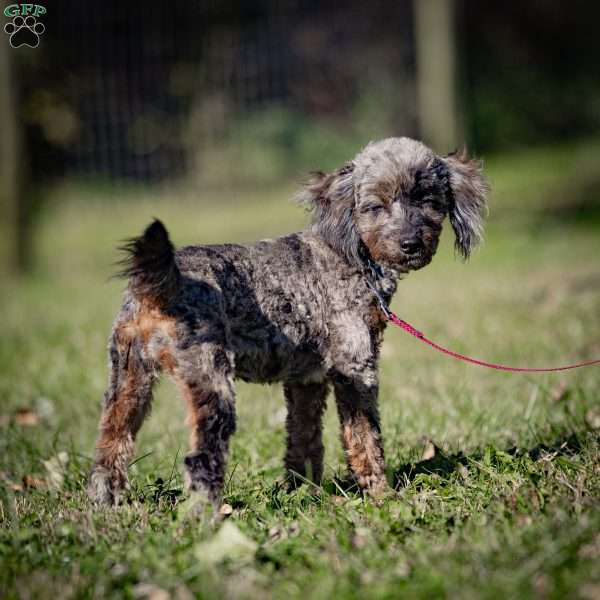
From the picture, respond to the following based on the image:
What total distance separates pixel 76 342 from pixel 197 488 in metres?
4.87

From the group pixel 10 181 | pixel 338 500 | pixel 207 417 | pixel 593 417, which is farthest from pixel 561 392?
pixel 10 181

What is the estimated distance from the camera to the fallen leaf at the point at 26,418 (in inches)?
234

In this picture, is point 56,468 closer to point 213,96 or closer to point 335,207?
point 335,207

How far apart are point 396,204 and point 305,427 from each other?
1.22m

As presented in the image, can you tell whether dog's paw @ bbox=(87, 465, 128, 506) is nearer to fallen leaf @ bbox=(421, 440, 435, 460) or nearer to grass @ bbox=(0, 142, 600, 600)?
grass @ bbox=(0, 142, 600, 600)

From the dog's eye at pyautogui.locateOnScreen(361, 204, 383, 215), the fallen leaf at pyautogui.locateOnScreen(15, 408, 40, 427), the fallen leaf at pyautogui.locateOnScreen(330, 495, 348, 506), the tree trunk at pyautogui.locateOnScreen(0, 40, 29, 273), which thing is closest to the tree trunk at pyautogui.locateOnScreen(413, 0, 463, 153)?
the tree trunk at pyautogui.locateOnScreen(0, 40, 29, 273)

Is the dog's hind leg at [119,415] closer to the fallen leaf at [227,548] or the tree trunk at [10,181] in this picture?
the fallen leaf at [227,548]

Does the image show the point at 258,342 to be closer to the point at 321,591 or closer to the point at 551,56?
the point at 321,591

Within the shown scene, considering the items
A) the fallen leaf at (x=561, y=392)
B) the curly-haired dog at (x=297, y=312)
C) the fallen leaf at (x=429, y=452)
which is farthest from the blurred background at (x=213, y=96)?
the fallen leaf at (x=429, y=452)

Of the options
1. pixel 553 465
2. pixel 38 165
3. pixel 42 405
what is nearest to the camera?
pixel 553 465

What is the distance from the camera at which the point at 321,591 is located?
277 centimetres

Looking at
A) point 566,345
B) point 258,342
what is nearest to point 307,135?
point 566,345

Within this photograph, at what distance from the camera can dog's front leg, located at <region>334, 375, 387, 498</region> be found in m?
4.04

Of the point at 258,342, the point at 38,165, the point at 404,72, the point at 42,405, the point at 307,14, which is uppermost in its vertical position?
the point at 307,14
